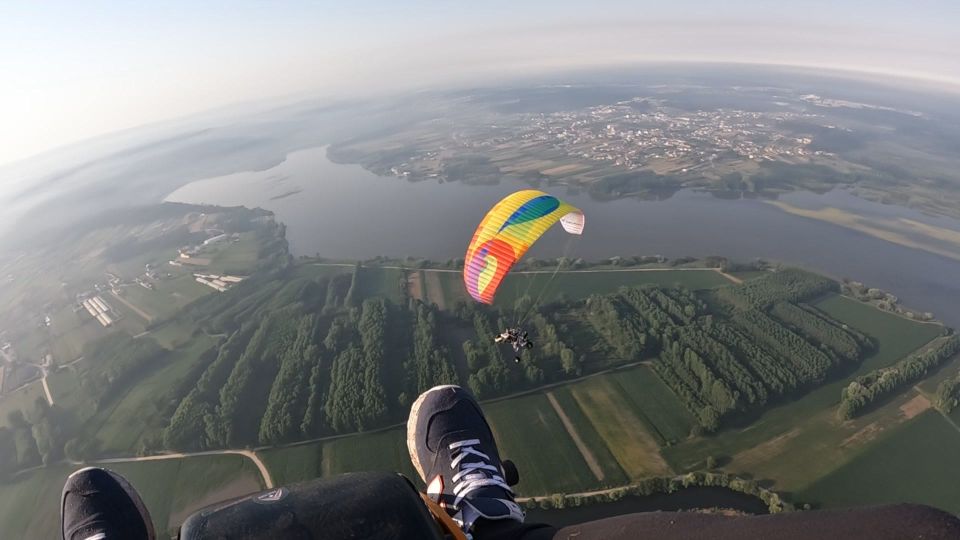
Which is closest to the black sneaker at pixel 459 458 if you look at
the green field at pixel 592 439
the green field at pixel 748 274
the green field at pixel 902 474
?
the green field at pixel 592 439


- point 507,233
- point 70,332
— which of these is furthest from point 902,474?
point 70,332

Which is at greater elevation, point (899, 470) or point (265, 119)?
point (265, 119)

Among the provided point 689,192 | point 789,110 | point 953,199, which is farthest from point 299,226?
point 789,110

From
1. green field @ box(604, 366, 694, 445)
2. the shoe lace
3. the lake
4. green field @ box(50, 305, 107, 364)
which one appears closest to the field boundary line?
green field @ box(604, 366, 694, 445)

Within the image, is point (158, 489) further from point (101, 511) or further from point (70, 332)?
point (70, 332)

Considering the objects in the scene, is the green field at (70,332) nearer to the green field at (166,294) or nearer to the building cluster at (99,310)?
the building cluster at (99,310)

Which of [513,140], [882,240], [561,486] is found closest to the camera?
[561,486]

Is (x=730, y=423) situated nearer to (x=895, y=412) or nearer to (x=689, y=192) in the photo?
(x=895, y=412)

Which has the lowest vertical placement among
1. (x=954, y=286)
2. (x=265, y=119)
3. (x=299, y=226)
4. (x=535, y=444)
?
(x=954, y=286)
